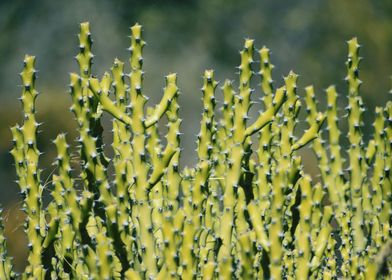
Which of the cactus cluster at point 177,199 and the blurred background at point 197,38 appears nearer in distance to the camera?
the cactus cluster at point 177,199

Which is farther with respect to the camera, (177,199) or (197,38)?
(197,38)

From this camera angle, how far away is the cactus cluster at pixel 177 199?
243 centimetres

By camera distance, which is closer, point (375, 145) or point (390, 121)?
point (390, 121)

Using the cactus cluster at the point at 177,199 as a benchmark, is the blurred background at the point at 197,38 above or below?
above

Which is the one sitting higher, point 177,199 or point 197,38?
point 197,38

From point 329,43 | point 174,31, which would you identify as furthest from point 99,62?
point 329,43

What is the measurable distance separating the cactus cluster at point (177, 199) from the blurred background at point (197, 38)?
1196 cm

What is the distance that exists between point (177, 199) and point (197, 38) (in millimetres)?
16527

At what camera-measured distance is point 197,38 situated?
62.6ft

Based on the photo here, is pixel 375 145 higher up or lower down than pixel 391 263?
higher up

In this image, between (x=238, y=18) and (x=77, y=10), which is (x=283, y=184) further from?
(x=238, y=18)

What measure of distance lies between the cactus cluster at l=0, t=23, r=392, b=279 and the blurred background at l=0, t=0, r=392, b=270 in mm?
11965

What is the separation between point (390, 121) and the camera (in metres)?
3.06

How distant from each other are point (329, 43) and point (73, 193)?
16.9m
